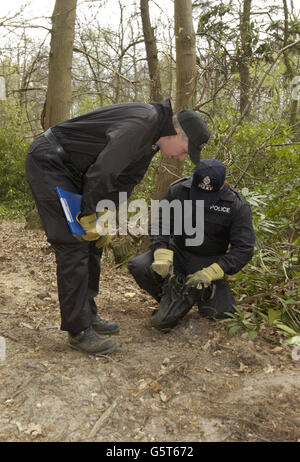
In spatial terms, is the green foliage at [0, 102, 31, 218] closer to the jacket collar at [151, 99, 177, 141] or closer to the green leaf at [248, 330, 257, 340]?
the jacket collar at [151, 99, 177, 141]

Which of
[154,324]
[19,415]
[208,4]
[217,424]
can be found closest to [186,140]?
[154,324]

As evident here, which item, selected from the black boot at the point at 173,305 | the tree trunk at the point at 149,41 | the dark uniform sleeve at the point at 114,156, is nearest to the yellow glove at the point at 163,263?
the black boot at the point at 173,305

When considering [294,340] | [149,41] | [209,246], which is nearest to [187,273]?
[209,246]

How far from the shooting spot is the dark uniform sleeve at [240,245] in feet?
9.96

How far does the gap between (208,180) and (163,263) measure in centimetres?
75

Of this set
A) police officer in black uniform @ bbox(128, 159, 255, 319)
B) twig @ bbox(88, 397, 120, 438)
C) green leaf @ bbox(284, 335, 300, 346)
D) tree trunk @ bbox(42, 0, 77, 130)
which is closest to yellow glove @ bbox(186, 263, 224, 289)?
police officer in black uniform @ bbox(128, 159, 255, 319)

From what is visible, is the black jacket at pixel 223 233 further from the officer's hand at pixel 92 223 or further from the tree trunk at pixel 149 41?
the tree trunk at pixel 149 41

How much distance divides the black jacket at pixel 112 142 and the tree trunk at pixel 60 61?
3.67 meters

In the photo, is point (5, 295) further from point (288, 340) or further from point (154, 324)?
point (288, 340)

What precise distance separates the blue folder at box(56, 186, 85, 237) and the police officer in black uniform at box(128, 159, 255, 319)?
0.83m

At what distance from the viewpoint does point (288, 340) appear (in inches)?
106

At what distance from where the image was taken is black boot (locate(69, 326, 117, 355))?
259 cm

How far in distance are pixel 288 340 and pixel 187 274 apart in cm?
100

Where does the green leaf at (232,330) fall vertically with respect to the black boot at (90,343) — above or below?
below
